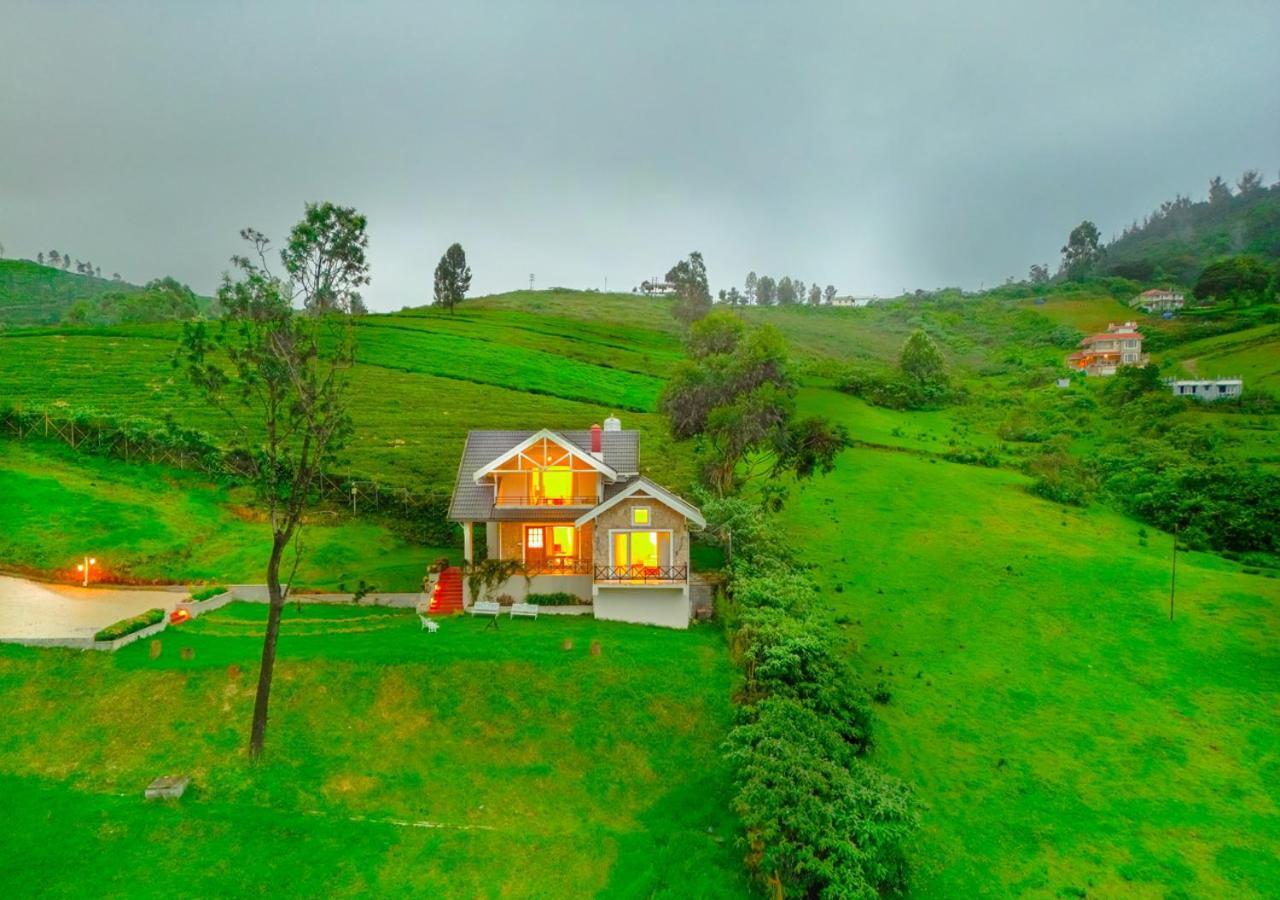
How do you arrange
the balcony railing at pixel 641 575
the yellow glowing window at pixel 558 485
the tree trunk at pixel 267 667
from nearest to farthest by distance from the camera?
the tree trunk at pixel 267 667
the balcony railing at pixel 641 575
the yellow glowing window at pixel 558 485

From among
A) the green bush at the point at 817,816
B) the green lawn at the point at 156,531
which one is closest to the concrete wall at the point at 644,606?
the green lawn at the point at 156,531

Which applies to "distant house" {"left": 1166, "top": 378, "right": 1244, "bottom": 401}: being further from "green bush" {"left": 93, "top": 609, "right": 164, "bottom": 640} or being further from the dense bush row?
"green bush" {"left": 93, "top": 609, "right": 164, "bottom": 640}

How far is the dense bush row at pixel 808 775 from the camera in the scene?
45.2ft

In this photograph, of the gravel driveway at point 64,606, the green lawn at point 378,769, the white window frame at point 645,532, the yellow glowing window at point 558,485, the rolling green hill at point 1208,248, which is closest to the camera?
the green lawn at point 378,769

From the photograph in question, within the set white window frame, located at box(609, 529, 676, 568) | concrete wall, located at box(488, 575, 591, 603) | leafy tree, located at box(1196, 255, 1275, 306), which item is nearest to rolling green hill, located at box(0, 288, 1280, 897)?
white window frame, located at box(609, 529, 676, 568)

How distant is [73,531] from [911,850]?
3921cm

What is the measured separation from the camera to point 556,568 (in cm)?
2917

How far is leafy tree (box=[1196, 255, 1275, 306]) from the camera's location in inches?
4131

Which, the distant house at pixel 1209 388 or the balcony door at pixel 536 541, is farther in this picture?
the distant house at pixel 1209 388

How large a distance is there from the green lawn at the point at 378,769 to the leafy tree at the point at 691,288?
92.5 metres

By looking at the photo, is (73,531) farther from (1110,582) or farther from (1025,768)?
(1110,582)

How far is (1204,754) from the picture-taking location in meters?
21.0

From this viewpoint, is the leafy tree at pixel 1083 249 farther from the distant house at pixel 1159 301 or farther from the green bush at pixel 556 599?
the green bush at pixel 556 599

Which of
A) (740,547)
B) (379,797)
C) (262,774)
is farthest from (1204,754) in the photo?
(262,774)
